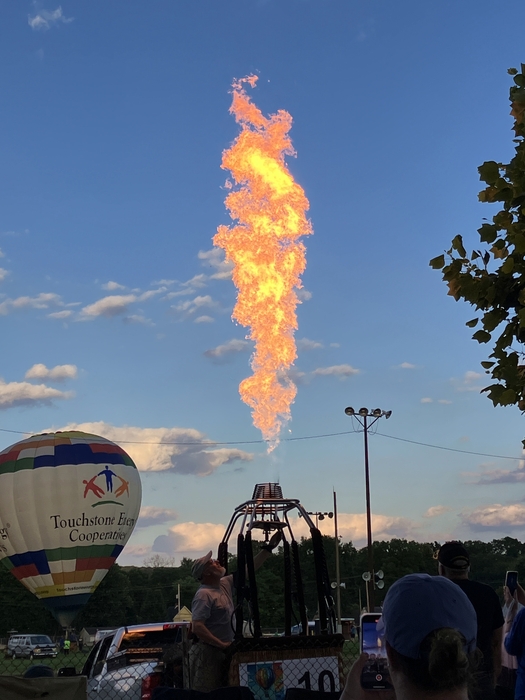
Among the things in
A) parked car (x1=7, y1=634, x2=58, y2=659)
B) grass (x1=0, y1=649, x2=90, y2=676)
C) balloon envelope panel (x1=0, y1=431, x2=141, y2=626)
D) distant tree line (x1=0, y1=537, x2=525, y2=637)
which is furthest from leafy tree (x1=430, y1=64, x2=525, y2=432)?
distant tree line (x1=0, y1=537, x2=525, y2=637)

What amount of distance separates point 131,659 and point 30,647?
44.7 m

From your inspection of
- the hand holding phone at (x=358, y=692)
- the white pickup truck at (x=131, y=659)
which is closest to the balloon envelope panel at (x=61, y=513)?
the white pickup truck at (x=131, y=659)

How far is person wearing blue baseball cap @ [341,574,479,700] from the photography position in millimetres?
2031

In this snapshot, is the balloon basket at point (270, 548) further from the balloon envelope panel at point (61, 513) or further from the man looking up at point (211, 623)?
the balloon envelope panel at point (61, 513)

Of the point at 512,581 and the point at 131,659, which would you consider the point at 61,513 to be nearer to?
the point at 131,659

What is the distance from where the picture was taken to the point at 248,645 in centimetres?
615

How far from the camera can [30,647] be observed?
50344 mm

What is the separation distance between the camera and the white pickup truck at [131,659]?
8383mm

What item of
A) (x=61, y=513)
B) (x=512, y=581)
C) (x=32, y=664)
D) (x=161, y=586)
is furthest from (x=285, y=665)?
(x=161, y=586)

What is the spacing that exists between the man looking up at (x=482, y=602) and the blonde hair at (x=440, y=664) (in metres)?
2.98

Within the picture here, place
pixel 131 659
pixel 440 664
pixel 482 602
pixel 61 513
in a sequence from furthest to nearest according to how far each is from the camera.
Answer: pixel 61 513 → pixel 131 659 → pixel 482 602 → pixel 440 664

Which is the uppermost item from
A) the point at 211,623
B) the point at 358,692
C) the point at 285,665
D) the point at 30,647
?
the point at 358,692

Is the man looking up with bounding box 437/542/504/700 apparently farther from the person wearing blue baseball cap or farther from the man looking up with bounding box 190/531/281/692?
the person wearing blue baseball cap

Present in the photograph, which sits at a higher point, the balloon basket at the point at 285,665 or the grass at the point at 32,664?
the balloon basket at the point at 285,665
